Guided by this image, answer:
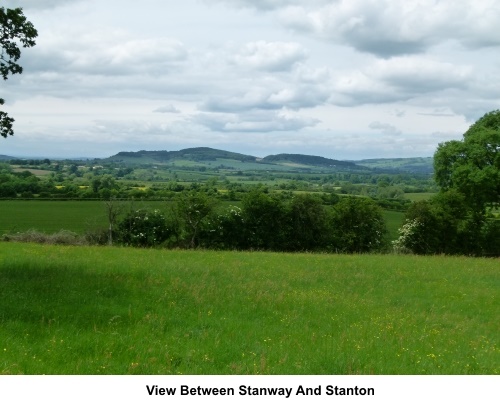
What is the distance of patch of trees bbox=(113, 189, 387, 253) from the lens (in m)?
53.1

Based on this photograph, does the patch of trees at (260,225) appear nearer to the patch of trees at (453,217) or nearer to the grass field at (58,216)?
the grass field at (58,216)

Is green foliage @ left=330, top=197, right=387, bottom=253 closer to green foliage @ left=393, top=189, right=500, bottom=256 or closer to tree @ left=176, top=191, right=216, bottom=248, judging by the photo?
green foliage @ left=393, top=189, right=500, bottom=256

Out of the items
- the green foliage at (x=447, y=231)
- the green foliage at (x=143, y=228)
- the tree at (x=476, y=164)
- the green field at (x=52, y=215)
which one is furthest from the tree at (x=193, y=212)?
the tree at (x=476, y=164)

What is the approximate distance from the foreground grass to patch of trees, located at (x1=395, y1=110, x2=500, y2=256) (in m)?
28.8

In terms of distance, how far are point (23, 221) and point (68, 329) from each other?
206ft

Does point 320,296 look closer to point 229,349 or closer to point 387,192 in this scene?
point 229,349

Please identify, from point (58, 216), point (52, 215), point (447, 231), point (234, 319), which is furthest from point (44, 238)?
point (447, 231)

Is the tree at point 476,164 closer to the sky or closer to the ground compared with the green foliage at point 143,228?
closer to the sky

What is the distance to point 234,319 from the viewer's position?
13.3 metres

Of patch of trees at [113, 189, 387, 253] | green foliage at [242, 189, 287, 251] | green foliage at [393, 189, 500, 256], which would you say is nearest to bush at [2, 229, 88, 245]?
patch of trees at [113, 189, 387, 253]

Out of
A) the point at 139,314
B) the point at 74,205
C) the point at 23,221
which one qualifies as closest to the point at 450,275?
the point at 139,314

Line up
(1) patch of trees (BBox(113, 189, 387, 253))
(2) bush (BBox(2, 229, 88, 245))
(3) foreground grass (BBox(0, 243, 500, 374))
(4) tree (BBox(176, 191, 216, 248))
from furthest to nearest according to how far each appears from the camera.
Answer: (1) patch of trees (BBox(113, 189, 387, 253)) < (4) tree (BBox(176, 191, 216, 248)) < (2) bush (BBox(2, 229, 88, 245)) < (3) foreground grass (BBox(0, 243, 500, 374))

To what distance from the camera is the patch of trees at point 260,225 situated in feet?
174

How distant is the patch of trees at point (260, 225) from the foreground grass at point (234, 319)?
28.2 m
